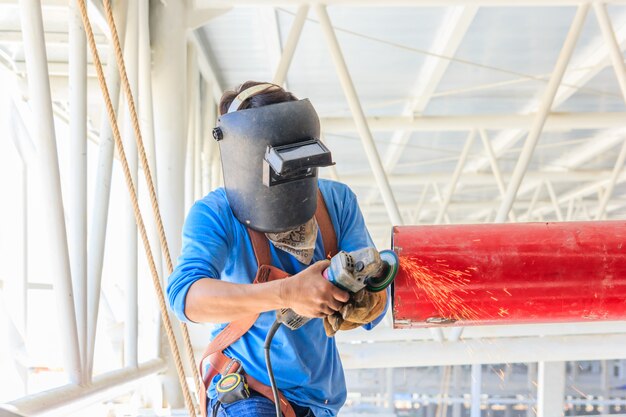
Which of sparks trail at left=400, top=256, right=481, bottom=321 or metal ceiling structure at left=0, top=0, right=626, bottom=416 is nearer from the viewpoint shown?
sparks trail at left=400, top=256, right=481, bottom=321

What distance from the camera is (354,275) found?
245 cm

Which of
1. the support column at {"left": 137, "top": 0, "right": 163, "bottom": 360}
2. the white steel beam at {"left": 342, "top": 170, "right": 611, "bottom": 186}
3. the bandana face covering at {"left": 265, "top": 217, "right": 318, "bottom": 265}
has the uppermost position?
the white steel beam at {"left": 342, "top": 170, "right": 611, "bottom": 186}

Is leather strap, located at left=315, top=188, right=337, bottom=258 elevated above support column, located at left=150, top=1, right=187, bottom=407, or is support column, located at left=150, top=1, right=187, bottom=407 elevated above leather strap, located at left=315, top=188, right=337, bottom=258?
support column, located at left=150, top=1, right=187, bottom=407

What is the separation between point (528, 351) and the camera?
11.7 meters

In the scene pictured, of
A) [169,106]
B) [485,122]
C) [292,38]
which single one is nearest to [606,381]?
[485,122]

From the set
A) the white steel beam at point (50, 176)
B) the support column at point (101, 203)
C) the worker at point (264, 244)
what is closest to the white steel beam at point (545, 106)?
the support column at point (101, 203)

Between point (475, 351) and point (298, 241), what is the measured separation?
938 centimetres

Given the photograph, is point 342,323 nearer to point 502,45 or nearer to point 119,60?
point 119,60

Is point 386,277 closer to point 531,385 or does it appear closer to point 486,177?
point 486,177

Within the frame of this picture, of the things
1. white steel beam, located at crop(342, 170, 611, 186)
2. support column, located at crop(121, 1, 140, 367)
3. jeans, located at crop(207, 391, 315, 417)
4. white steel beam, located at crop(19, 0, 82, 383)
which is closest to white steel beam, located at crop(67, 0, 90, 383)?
white steel beam, located at crop(19, 0, 82, 383)

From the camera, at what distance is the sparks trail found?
2738mm

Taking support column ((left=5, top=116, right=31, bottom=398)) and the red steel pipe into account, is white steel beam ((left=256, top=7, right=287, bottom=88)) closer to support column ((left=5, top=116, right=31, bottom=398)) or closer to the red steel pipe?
support column ((left=5, top=116, right=31, bottom=398))

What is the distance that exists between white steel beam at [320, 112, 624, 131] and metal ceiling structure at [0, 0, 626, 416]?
0.03 meters

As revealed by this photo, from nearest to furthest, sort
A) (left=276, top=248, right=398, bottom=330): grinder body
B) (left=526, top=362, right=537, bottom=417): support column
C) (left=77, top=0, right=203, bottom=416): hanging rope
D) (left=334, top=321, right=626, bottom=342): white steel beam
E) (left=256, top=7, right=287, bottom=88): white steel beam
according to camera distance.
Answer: (left=276, top=248, right=398, bottom=330): grinder body
(left=77, top=0, right=203, bottom=416): hanging rope
(left=256, top=7, right=287, bottom=88): white steel beam
(left=334, top=321, right=626, bottom=342): white steel beam
(left=526, top=362, right=537, bottom=417): support column
